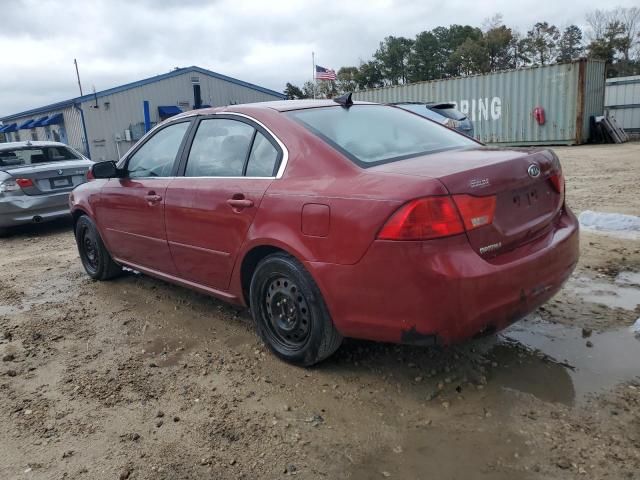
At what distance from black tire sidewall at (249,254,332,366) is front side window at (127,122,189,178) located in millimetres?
1314

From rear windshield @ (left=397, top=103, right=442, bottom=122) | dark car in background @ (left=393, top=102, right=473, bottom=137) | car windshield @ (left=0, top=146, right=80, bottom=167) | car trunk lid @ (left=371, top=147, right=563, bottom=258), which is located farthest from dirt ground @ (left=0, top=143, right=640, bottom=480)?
car windshield @ (left=0, top=146, right=80, bottom=167)

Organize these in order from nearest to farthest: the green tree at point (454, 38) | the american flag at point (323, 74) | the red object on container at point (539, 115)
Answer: the red object on container at point (539, 115) < the american flag at point (323, 74) < the green tree at point (454, 38)

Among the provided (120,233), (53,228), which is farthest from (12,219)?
(120,233)

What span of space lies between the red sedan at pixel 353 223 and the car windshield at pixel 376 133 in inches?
0.6

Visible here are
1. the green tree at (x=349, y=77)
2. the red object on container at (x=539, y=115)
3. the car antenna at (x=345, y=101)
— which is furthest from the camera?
the green tree at (x=349, y=77)

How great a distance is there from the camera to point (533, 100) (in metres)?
17.9

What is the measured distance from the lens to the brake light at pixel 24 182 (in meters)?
7.72

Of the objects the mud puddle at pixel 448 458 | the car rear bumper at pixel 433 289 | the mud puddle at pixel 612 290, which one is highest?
the car rear bumper at pixel 433 289

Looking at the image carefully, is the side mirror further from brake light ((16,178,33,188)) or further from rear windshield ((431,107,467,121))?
rear windshield ((431,107,467,121))

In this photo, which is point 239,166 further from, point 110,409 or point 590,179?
point 590,179

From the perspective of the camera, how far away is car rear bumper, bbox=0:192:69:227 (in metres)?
7.70

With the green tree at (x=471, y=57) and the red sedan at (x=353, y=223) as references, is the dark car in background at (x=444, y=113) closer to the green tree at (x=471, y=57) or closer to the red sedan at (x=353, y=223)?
the red sedan at (x=353, y=223)

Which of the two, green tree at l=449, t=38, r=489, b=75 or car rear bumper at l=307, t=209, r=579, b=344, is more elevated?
green tree at l=449, t=38, r=489, b=75

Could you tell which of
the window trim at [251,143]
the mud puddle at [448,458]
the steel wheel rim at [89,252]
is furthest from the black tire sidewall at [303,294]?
the steel wheel rim at [89,252]
